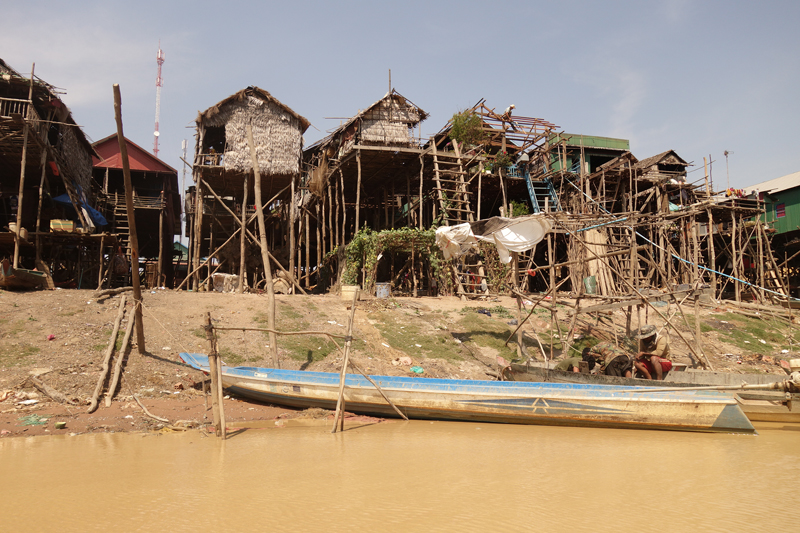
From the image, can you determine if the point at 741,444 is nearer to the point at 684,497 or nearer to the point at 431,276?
the point at 684,497

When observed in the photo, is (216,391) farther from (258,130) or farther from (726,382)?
(258,130)

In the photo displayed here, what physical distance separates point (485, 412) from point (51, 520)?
5.57m

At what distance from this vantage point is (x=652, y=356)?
28.9 feet

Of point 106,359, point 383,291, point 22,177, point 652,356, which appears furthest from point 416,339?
point 22,177

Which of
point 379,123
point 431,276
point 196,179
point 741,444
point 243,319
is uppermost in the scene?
point 379,123

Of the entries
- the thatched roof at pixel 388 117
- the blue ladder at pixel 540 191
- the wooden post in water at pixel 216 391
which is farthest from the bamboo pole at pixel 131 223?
the blue ladder at pixel 540 191

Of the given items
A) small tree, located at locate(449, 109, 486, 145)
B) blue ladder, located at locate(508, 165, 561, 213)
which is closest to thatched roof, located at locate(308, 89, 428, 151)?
small tree, located at locate(449, 109, 486, 145)

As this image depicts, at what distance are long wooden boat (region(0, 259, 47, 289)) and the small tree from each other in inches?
575

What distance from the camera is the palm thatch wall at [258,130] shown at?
1731 cm

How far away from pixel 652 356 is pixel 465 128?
A: 13.7 metres

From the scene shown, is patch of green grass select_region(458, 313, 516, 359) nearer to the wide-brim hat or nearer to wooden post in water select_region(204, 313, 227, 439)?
the wide-brim hat

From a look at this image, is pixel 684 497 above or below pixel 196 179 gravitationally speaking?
below

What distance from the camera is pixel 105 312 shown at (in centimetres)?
1141

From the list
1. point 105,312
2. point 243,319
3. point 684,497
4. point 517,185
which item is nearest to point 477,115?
point 517,185
